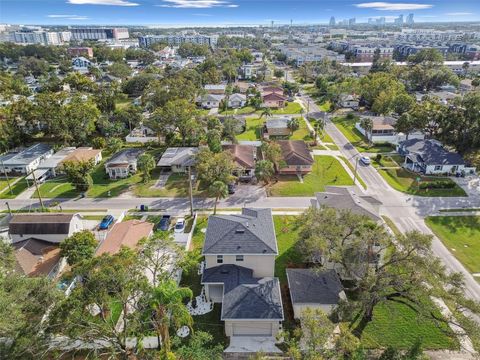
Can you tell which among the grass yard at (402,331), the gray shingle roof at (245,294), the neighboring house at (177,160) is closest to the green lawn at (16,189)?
the neighboring house at (177,160)

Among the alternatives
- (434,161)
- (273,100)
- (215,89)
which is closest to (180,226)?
(434,161)

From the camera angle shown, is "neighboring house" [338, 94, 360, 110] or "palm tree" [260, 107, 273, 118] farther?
"neighboring house" [338, 94, 360, 110]

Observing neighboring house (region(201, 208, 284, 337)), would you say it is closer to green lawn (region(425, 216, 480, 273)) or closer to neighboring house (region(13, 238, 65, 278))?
neighboring house (region(13, 238, 65, 278))

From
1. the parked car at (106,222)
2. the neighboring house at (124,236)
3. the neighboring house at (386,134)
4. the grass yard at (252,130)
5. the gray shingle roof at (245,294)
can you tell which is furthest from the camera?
the grass yard at (252,130)

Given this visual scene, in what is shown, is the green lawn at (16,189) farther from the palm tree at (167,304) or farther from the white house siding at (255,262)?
the palm tree at (167,304)

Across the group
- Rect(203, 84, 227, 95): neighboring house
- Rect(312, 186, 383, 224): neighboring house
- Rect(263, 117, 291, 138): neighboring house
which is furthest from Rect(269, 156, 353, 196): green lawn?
Rect(203, 84, 227, 95): neighboring house

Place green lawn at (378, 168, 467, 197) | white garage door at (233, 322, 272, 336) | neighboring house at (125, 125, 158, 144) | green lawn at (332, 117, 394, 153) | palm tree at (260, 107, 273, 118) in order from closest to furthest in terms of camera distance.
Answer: white garage door at (233, 322, 272, 336) < green lawn at (378, 168, 467, 197) < green lawn at (332, 117, 394, 153) < neighboring house at (125, 125, 158, 144) < palm tree at (260, 107, 273, 118)

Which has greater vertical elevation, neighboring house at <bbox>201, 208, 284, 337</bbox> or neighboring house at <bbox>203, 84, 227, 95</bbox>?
neighboring house at <bbox>203, 84, 227, 95</bbox>
